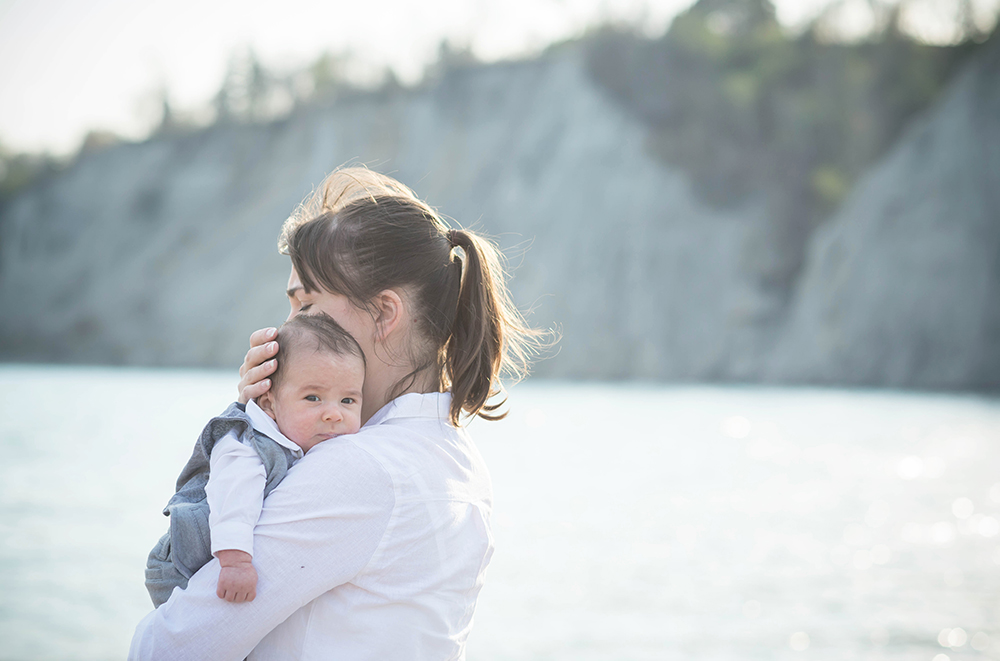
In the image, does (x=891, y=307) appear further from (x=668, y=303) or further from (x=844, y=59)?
(x=844, y=59)

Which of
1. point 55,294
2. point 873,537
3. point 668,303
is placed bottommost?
point 55,294

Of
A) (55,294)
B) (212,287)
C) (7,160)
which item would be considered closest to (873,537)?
(212,287)

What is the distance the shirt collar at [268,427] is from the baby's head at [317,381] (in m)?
0.04

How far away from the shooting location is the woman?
1.54m

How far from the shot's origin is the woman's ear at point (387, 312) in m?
1.85

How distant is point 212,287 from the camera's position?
36.1 meters

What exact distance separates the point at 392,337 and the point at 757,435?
597 inches

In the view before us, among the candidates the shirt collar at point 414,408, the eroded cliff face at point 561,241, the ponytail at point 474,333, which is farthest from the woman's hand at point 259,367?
the eroded cliff face at point 561,241

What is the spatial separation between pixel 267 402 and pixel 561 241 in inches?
1175

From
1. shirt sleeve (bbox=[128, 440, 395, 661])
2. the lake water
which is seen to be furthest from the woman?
the lake water

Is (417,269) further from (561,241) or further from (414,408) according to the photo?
(561,241)

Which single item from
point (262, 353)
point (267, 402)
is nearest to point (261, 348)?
point (262, 353)

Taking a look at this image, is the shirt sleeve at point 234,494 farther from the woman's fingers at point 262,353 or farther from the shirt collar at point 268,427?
the woman's fingers at point 262,353

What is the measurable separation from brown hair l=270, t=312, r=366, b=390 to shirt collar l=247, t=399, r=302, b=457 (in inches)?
3.7
